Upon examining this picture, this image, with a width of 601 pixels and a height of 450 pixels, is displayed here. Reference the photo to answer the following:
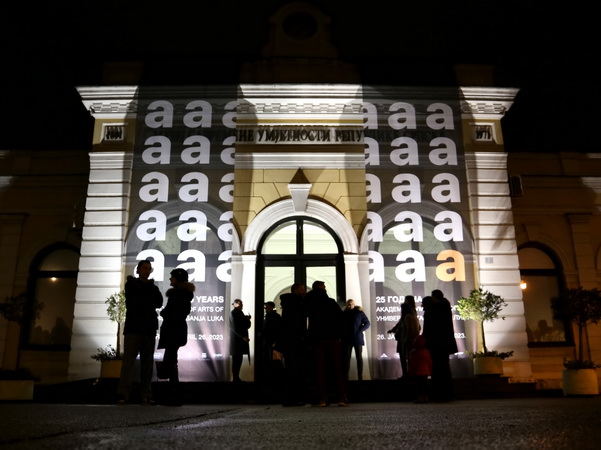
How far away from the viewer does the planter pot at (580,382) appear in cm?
1016

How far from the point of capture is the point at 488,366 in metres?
10.8

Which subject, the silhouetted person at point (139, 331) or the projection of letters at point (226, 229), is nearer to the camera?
the silhouetted person at point (139, 331)

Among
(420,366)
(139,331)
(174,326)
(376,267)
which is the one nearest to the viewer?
(139,331)

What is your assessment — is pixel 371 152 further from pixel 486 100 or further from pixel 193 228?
pixel 193 228

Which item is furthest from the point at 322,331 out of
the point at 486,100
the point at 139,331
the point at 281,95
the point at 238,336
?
the point at 486,100

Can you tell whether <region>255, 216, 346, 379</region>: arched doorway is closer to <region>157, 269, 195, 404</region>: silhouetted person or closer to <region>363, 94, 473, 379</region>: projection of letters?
<region>363, 94, 473, 379</region>: projection of letters

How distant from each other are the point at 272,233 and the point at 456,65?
5.91m

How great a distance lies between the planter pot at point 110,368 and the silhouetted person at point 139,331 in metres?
4.53

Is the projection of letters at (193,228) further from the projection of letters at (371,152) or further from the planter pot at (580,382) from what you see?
the planter pot at (580,382)

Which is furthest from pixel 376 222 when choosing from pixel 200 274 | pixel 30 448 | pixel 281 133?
pixel 30 448

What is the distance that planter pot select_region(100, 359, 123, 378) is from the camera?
10477mm

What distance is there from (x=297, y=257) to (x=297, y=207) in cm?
110

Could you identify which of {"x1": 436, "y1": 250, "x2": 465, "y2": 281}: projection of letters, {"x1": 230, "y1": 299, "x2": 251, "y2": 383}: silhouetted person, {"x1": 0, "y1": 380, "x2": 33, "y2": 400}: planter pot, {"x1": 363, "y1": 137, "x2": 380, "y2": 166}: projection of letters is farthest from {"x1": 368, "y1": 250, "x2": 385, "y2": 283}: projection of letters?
{"x1": 0, "y1": 380, "x2": 33, "y2": 400}: planter pot

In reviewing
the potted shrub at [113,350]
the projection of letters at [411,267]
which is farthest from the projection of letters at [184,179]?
the projection of letters at [411,267]
